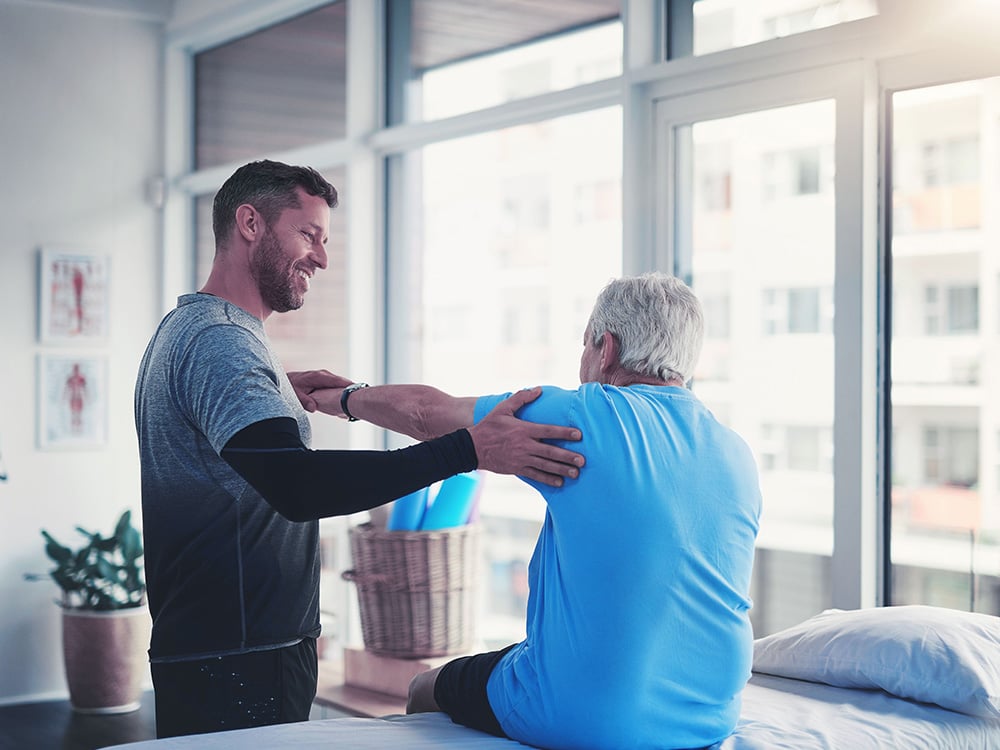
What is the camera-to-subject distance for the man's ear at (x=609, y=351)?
191cm

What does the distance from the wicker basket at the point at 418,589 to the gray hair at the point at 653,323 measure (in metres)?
1.68

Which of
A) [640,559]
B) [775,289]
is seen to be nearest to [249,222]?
[640,559]

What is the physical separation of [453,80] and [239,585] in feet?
8.36

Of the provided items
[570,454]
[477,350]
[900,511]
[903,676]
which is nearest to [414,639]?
[477,350]

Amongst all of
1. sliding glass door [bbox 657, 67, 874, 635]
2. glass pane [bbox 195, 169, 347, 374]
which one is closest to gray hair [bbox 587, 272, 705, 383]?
sliding glass door [bbox 657, 67, 874, 635]

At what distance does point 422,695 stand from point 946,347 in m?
1.40

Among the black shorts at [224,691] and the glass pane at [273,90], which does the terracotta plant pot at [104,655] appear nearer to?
the glass pane at [273,90]

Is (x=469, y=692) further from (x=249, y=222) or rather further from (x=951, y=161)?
(x=951, y=161)

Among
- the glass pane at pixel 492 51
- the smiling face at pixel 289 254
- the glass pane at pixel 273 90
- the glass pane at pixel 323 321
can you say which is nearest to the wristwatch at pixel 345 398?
the smiling face at pixel 289 254

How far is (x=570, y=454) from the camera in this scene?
1.74m

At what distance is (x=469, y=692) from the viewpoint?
202 cm

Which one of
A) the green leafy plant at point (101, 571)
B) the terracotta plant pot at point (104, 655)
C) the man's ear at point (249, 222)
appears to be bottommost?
the terracotta plant pot at point (104, 655)

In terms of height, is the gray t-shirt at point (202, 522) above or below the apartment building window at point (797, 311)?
below

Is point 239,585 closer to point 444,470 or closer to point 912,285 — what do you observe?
point 444,470
